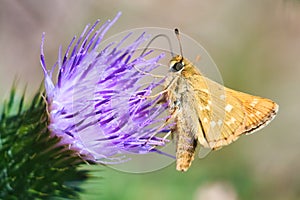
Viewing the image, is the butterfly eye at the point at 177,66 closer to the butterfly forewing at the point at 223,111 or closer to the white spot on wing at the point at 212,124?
the butterfly forewing at the point at 223,111

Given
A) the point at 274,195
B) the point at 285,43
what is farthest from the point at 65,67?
the point at 285,43

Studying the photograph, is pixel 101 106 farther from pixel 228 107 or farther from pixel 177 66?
pixel 228 107

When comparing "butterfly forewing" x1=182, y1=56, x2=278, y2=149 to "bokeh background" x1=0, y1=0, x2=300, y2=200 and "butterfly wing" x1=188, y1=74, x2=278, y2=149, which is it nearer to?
"butterfly wing" x1=188, y1=74, x2=278, y2=149

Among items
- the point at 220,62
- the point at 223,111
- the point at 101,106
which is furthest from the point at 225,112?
the point at 220,62

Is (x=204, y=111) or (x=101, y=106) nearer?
(x=101, y=106)

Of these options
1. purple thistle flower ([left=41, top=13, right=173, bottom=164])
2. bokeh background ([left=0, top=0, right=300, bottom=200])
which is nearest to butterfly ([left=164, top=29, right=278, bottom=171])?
purple thistle flower ([left=41, top=13, right=173, bottom=164])
